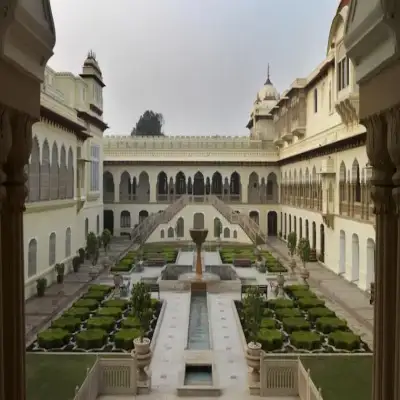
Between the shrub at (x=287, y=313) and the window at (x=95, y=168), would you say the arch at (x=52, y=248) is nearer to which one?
the window at (x=95, y=168)

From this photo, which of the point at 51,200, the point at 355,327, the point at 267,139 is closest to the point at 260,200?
the point at 267,139

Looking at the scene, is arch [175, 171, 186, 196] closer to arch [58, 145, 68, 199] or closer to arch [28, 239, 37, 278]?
arch [58, 145, 68, 199]

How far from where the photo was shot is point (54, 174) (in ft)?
78.3

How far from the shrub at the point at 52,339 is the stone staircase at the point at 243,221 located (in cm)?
2350

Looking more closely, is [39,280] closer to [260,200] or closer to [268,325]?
[268,325]

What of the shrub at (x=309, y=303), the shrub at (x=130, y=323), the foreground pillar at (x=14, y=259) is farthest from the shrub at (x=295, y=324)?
the foreground pillar at (x=14, y=259)

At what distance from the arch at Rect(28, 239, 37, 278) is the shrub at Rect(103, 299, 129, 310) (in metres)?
3.46

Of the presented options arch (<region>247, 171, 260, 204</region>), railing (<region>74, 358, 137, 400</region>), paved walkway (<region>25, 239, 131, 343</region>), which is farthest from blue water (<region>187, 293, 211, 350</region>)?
arch (<region>247, 171, 260, 204</region>)

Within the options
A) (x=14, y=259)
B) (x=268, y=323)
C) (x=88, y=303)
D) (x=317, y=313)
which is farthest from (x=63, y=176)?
(x=14, y=259)

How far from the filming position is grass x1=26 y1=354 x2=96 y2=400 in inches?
413

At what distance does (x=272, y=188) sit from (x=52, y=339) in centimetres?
3314

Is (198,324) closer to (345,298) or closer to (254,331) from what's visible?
(254,331)

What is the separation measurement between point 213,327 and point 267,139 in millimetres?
32351

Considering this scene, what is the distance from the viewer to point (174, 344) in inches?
580
